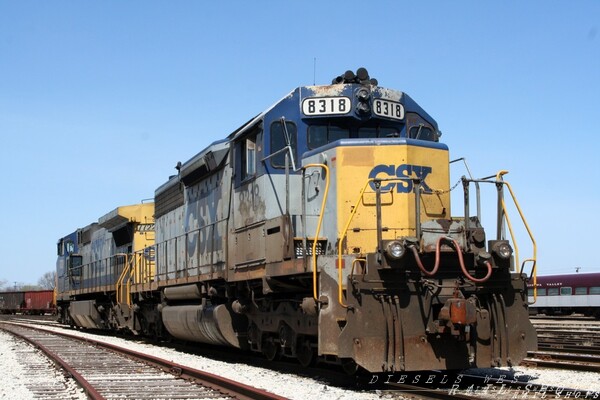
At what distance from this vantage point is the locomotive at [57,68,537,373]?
8.30 metres

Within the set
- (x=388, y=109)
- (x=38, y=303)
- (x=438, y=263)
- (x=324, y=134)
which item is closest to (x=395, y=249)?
(x=438, y=263)

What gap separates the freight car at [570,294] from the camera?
37062 mm

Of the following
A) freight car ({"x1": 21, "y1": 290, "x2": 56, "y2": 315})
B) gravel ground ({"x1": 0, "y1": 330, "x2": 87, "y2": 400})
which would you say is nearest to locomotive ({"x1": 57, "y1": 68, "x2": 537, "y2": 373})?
gravel ground ({"x1": 0, "y1": 330, "x2": 87, "y2": 400})

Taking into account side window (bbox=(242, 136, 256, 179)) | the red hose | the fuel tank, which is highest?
side window (bbox=(242, 136, 256, 179))

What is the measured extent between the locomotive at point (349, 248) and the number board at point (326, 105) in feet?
0.05

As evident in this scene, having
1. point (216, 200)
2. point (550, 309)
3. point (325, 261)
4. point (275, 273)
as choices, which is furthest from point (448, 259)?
point (550, 309)

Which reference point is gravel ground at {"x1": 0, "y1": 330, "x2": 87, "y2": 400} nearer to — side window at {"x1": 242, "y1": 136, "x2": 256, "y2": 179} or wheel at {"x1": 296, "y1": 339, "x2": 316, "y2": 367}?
wheel at {"x1": 296, "y1": 339, "x2": 316, "y2": 367}

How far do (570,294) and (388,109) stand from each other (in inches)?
1248

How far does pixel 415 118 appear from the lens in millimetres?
10484

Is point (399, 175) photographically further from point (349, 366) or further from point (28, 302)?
point (28, 302)

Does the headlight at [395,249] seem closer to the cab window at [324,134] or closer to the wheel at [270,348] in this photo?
the cab window at [324,134]

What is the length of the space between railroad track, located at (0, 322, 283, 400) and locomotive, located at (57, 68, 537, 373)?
1167 millimetres

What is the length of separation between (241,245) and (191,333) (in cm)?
332

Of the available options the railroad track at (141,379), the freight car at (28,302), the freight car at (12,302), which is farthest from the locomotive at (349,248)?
the freight car at (12,302)
